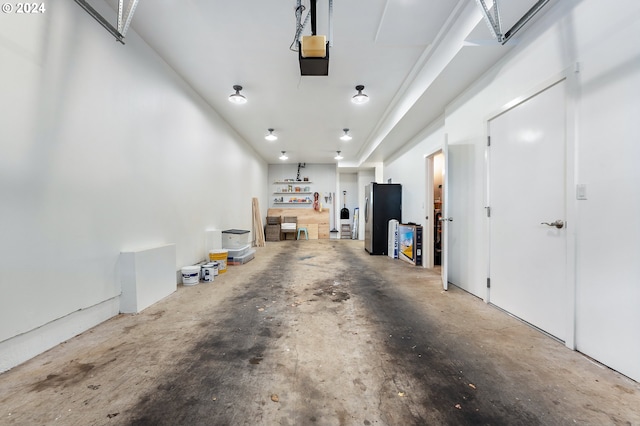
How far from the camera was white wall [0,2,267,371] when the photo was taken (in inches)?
63.8

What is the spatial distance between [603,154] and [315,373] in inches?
95.5

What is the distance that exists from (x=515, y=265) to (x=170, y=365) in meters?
3.08

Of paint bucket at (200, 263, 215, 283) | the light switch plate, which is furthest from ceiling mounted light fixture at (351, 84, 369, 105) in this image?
paint bucket at (200, 263, 215, 283)

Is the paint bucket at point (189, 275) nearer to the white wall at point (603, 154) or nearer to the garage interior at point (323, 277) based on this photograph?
the garage interior at point (323, 277)

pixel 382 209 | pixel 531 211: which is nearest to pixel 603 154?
pixel 531 211

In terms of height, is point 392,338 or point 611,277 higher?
point 611,277

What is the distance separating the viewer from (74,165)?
2000 mm

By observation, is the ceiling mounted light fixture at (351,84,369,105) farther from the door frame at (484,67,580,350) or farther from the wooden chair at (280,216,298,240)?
the wooden chair at (280,216,298,240)

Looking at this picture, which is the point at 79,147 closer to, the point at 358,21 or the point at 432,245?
the point at 358,21

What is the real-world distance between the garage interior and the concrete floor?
0.01m

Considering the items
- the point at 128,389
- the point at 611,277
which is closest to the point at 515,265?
the point at 611,277

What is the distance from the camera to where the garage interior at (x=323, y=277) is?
1442mm

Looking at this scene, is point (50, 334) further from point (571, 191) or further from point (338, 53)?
point (571, 191)

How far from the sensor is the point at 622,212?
5.11 feet
